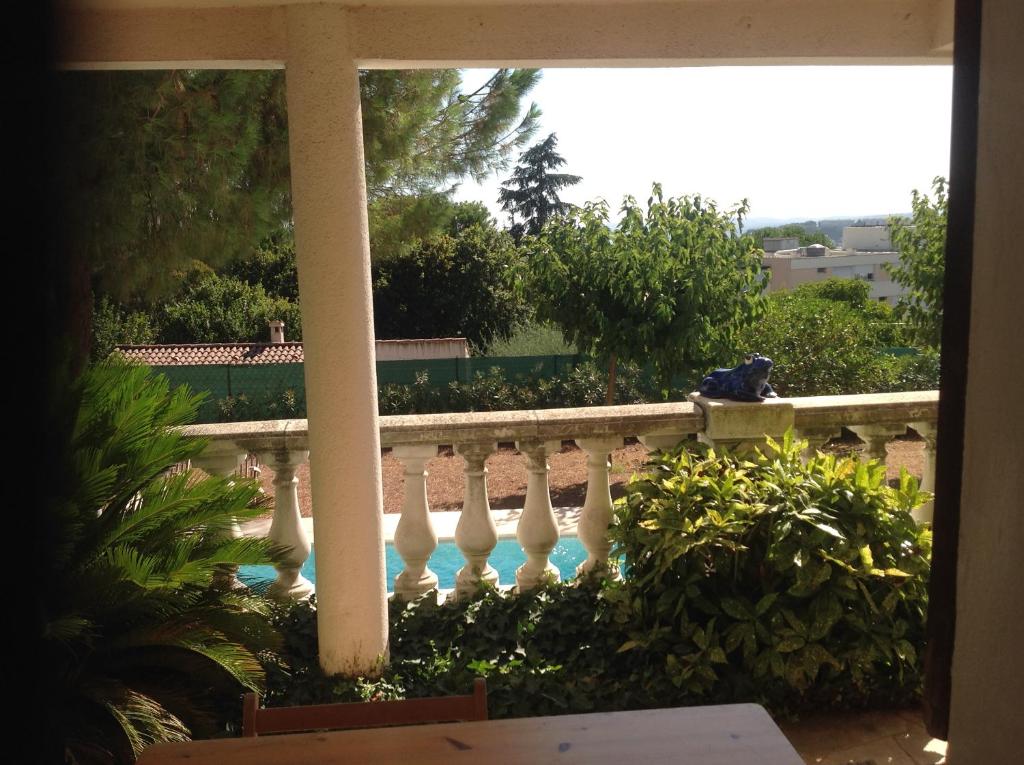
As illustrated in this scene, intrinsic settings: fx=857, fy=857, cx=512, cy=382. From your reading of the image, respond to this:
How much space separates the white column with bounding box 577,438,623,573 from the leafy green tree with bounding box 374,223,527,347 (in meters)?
17.9

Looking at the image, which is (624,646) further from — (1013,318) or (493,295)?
(493,295)

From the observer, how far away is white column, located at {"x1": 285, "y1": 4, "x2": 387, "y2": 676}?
3.05 m

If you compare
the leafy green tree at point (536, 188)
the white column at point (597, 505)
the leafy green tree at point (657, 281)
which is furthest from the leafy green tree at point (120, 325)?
the leafy green tree at point (536, 188)

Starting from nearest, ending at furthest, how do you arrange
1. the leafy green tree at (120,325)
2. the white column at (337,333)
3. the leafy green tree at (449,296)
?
1. the white column at (337,333)
2. the leafy green tree at (120,325)
3. the leafy green tree at (449,296)

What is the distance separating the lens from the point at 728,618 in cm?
323

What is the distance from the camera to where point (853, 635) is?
3.13 meters

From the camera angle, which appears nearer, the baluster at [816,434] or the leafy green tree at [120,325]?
the baluster at [816,434]

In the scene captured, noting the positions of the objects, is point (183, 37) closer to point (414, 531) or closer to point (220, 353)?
point (414, 531)

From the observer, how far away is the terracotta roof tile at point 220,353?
647 inches

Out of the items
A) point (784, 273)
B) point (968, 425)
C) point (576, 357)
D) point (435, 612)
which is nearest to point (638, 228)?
point (576, 357)

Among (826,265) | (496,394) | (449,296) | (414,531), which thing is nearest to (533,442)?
(414,531)

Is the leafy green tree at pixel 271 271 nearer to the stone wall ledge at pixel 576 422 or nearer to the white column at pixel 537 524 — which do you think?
the stone wall ledge at pixel 576 422

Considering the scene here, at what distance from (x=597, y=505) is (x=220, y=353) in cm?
1473

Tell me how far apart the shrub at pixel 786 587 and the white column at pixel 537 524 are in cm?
56
